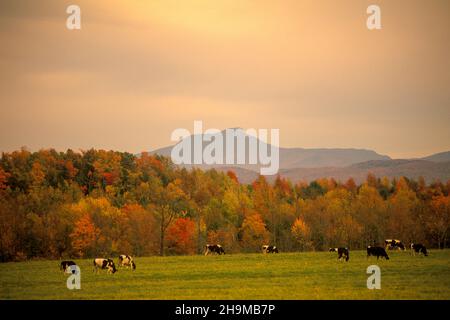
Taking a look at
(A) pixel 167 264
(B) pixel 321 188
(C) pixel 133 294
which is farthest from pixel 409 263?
(B) pixel 321 188

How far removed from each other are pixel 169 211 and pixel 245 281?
46.3 m

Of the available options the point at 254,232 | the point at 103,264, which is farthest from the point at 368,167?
the point at 103,264

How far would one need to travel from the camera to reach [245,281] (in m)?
30.8

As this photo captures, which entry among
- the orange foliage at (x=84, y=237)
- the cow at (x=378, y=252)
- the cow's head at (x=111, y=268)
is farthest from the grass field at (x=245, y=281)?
the orange foliage at (x=84, y=237)

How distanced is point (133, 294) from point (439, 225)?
51.5 metres

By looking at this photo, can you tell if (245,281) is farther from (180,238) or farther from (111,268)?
(180,238)

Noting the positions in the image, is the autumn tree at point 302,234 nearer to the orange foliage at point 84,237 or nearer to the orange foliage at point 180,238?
the orange foliage at point 180,238

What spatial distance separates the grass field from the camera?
25.8 metres

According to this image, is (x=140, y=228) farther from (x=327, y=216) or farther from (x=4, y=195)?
(x=327, y=216)

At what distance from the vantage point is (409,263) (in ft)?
124

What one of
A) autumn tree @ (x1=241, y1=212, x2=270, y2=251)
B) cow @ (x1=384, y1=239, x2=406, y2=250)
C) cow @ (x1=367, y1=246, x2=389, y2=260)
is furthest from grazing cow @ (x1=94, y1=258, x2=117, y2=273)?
autumn tree @ (x1=241, y1=212, x2=270, y2=251)

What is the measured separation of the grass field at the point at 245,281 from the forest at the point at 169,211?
25939 millimetres

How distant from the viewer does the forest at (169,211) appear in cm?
6744

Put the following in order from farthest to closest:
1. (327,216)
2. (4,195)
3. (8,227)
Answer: (327,216) < (4,195) < (8,227)
